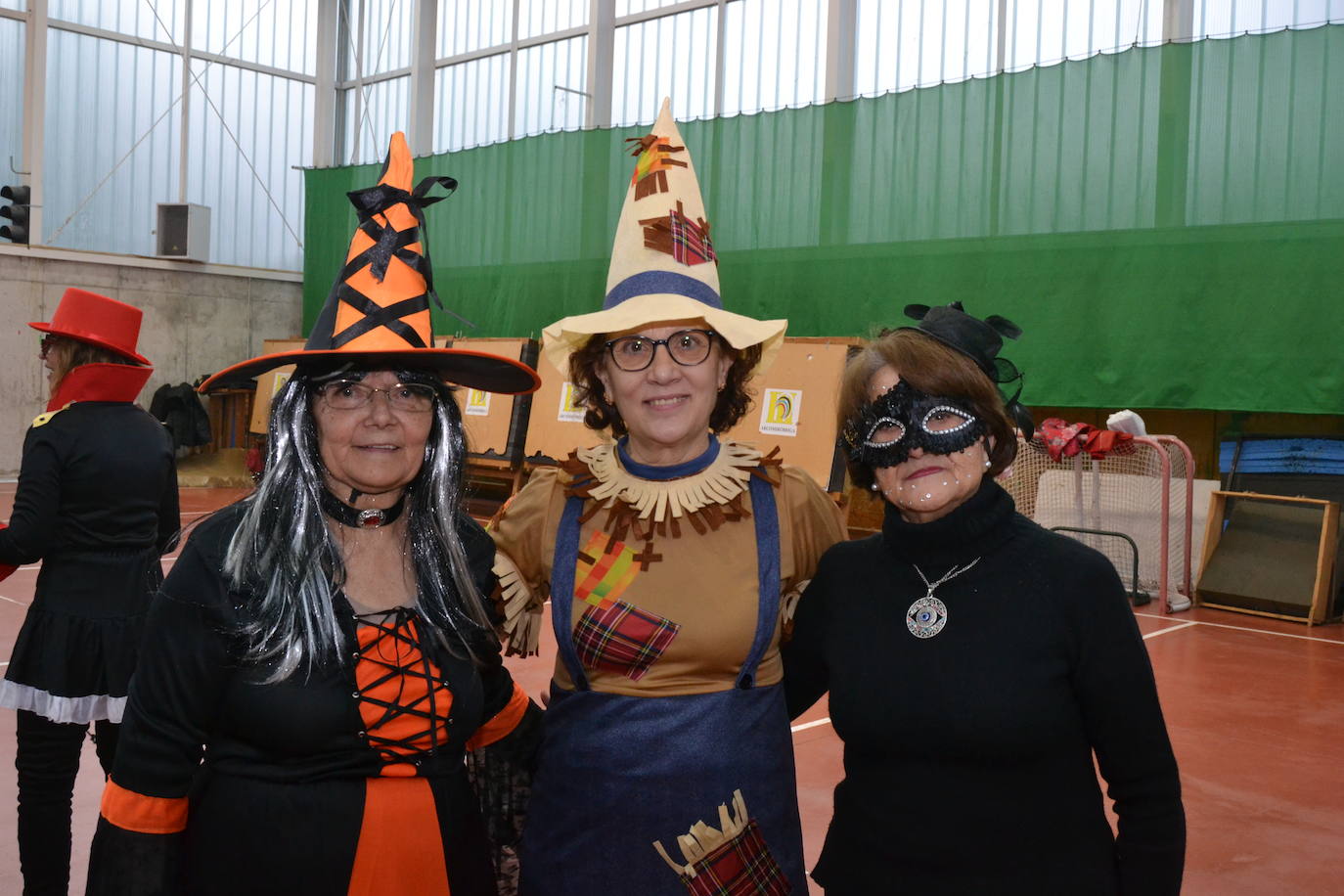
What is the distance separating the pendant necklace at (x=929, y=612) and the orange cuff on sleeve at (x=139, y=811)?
1.08m

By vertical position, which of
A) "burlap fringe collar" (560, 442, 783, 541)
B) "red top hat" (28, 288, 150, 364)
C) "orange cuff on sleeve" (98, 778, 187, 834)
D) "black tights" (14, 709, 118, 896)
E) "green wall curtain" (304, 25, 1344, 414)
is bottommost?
"black tights" (14, 709, 118, 896)

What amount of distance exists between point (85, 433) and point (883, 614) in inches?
93.8

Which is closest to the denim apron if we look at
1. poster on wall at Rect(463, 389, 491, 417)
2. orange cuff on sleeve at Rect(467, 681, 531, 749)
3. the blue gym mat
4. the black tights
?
orange cuff on sleeve at Rect(467, 681, 531, 749)

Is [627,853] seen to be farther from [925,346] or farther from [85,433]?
[85,433]

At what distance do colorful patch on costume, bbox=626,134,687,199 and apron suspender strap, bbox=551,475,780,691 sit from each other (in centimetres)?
58

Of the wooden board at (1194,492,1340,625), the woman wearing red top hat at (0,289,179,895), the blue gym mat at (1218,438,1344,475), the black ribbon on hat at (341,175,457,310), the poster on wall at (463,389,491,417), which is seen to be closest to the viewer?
the black ribbon on hat at (341,175,457,310)

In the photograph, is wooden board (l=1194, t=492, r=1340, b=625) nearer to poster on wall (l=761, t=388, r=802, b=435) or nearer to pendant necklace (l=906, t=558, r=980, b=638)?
poster on wall (l=761, t=388, r=802, b=435)

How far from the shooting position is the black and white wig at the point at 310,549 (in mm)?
1639

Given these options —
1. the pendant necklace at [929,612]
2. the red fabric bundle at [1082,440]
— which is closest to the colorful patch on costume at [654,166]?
the pendant necklace at [929,612]

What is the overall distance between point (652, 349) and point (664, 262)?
0.20 meters

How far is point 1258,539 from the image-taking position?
7910 millimetres

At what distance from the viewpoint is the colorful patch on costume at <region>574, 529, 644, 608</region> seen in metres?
1.86

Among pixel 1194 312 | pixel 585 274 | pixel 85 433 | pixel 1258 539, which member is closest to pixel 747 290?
pixel 585 274

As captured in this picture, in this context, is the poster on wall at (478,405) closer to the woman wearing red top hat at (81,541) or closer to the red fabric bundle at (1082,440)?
the red fabric bundle at (1082,440)
